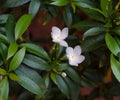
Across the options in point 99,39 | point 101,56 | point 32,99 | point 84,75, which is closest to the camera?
point 99,39

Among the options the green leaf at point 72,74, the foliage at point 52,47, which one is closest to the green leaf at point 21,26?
the foliage at point 52,47

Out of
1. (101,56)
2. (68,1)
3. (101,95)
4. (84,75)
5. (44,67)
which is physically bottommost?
(101,95)

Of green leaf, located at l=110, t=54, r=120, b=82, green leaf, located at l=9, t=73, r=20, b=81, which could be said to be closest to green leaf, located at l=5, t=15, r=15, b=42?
green leaf, located at l=9, t=73, r=20, b=81

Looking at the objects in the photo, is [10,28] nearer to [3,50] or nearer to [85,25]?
[3,50]

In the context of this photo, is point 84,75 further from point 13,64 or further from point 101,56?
point 13,64

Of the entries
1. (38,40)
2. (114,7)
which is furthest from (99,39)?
(38,40)

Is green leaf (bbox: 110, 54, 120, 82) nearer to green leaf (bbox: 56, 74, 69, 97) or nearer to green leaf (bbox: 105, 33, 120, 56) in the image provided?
green leaf (bbox: 105, 33, 120, 56)

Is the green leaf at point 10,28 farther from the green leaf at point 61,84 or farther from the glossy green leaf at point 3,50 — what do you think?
the green leaf at point 61,84
